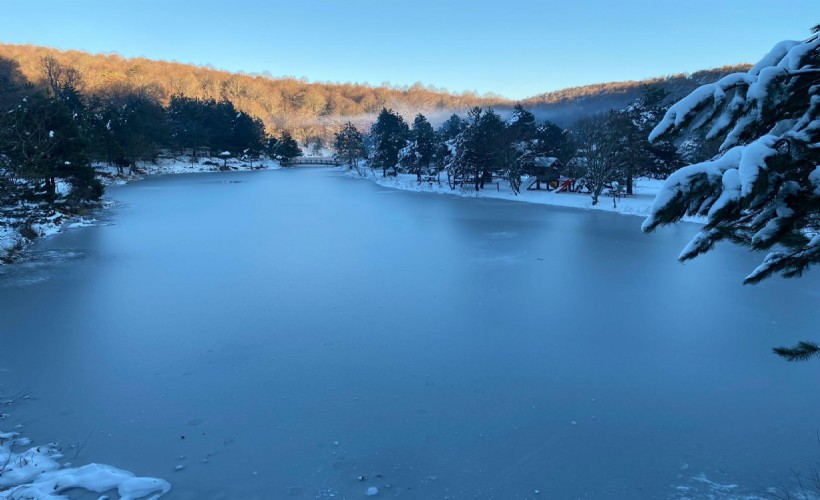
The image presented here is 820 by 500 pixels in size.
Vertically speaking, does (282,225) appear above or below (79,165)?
below

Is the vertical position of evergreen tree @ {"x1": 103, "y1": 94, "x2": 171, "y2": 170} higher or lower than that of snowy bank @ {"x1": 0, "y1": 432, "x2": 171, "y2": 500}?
higher

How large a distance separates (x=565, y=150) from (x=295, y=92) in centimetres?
12522

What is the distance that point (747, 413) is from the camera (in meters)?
4.79

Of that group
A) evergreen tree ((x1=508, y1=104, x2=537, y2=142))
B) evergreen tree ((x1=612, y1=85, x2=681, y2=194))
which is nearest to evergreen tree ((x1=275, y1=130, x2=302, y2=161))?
evergreen tree ((x1=508, y1=104, x2=537, y2=142))

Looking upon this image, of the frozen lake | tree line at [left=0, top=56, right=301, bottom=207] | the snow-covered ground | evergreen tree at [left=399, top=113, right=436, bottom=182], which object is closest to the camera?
the frozen lake

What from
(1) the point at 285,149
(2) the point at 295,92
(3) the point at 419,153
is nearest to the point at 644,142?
(3) the point at 419,153

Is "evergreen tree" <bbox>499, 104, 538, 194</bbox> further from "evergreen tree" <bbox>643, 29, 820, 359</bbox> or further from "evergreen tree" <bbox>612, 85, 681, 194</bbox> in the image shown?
"evergreen tree" <bbox>643, 29, 820, 359</bbox>

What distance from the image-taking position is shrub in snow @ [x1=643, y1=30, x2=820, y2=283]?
68.1 inches

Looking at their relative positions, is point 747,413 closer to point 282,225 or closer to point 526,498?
point 526,498

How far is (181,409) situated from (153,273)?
756 centimetres

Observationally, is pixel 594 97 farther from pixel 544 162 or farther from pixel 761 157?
pixel 761 157

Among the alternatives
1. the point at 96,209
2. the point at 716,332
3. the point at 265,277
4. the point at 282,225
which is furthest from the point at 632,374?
the point at 96,209

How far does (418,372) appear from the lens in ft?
19.2

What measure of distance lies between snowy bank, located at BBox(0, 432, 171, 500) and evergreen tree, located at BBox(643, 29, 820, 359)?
427cm
